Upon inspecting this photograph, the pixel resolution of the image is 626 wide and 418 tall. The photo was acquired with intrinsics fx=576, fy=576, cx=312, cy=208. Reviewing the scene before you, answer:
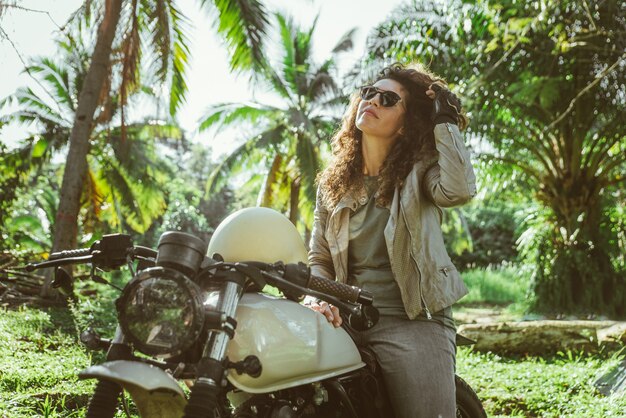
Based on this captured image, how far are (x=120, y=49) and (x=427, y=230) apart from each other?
29.0 ft

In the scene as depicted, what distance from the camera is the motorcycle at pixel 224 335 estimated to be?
4.47ft

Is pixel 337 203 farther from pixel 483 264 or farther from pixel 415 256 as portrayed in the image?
pixel 483 264

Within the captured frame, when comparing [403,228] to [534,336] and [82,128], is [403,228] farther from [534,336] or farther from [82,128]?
[82,128]

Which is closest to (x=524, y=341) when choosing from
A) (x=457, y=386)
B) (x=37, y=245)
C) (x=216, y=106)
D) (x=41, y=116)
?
(x=457, y=386)

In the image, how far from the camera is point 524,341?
25.4 ft

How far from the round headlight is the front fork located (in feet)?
0.18

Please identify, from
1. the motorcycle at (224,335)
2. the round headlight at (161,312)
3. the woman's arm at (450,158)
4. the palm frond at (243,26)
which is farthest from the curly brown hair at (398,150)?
the palm frond at (243,26)

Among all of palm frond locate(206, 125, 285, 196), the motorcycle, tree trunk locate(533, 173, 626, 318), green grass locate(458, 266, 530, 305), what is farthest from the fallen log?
palm frond locate(206, 125, 285, 196)

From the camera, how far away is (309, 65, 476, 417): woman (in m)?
2.13

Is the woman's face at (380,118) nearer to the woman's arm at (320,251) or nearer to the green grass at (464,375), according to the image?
the woman's arm at (320,251)

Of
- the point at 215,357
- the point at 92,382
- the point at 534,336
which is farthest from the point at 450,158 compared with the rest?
the point at 534,336

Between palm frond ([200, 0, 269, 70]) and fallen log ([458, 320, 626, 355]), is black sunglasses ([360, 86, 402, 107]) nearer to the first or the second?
fallen log ([458, 320, 626, 355])

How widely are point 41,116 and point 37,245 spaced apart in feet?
14.3

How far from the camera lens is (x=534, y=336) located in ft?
25.4
